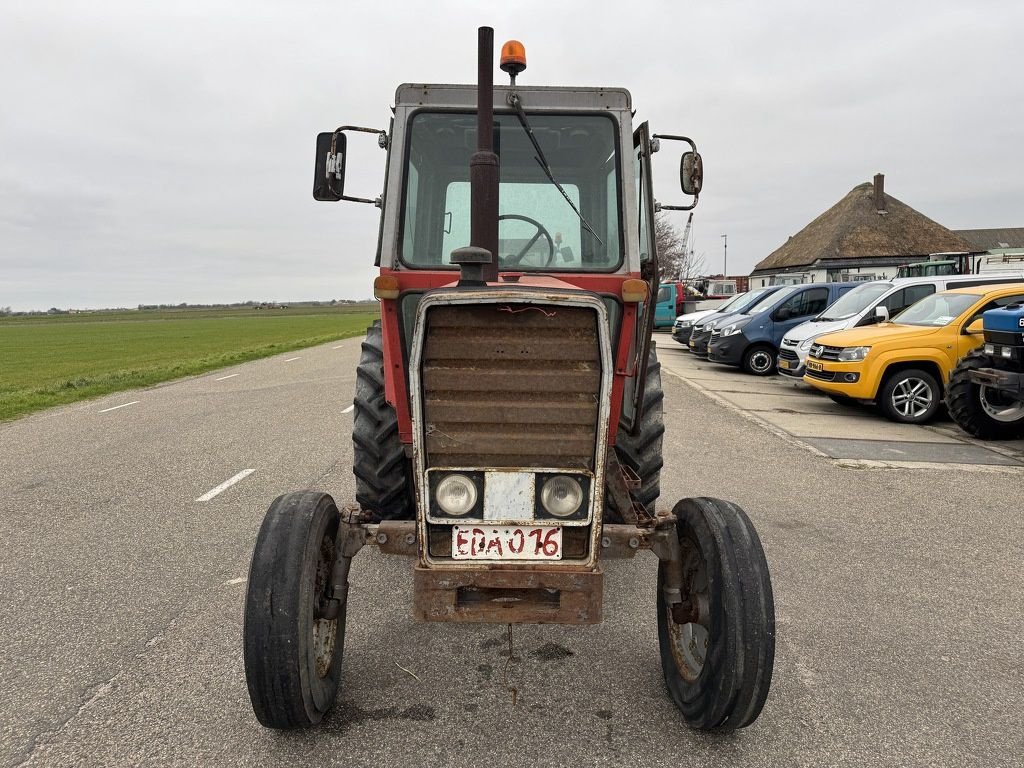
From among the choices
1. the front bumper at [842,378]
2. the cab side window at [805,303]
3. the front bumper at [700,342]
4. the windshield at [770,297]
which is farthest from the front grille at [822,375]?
the front bumper at [700,342]

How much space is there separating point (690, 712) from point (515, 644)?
94cm

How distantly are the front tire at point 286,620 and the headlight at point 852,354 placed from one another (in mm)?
8413

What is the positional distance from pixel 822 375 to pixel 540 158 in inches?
294

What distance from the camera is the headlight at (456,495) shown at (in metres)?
2.41

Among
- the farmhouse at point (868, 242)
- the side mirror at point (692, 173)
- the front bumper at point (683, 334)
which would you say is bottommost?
the front bumper at point (683, 334)

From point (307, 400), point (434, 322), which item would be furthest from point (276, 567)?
point (307, 400)

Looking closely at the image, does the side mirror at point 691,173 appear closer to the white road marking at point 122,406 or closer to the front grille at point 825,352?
the front grille at point 825,352

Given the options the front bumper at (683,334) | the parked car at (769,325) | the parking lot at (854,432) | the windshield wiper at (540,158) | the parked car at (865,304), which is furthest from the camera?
the front bumper at (683,334)

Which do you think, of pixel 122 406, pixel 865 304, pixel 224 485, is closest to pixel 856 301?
pixel 865 304

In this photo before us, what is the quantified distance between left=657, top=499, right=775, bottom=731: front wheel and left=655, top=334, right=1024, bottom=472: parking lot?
4740 millimetres

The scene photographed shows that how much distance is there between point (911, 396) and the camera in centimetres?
890

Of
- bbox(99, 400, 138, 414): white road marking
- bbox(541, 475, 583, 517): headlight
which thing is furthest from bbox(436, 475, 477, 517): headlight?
bbox(99, 400, 138, 414): white road marking

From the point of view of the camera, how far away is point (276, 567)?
2.36m

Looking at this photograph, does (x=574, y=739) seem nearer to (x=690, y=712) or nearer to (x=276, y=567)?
(x=690, y=712)
